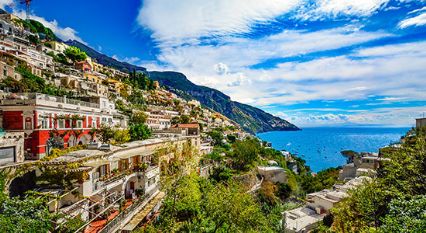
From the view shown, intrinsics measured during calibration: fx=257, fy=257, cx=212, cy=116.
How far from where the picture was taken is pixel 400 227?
9727mm

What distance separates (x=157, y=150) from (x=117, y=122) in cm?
1508

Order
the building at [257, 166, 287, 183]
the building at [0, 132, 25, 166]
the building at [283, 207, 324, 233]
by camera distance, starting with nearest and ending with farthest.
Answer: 1. the building at [0, 132, 25, 166]
2. the building at [283, 207, 324, 233]
3. the building at [257, 166, 287, 183]

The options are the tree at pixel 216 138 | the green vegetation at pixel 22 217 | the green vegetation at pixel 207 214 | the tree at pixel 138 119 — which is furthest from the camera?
the tree at pixel 216 138

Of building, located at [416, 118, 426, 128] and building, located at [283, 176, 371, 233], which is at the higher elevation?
building, located at [416, 118, 426, 128]

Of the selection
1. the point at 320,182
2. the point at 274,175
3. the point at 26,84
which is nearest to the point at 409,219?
the point at 274,175

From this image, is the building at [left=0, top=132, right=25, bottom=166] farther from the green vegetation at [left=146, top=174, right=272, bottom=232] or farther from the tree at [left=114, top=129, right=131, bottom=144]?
the tree at [left=114, top=129, right=131, bottom=144]

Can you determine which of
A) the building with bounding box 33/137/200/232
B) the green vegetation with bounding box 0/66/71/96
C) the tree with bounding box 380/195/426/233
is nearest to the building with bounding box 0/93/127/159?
the building with bounding box 33/137/200/232

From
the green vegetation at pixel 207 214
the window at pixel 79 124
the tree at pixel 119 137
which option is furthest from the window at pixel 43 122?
the green vegetation at pixel 207 214

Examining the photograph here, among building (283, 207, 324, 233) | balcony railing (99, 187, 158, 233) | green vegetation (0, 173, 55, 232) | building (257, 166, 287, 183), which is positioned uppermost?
green vegetation (0, 173, 55, 232)

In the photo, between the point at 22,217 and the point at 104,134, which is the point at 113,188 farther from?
the point at 22,217

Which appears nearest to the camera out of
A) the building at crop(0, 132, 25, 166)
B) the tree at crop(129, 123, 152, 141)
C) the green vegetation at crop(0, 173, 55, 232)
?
the green vegetation at crop(0, 173, 55, 232)

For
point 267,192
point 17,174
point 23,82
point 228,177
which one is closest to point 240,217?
point 17,174

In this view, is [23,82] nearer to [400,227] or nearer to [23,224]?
[23,224]

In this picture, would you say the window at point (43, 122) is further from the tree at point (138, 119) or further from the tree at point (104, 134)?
the tree at point (138, 119)
